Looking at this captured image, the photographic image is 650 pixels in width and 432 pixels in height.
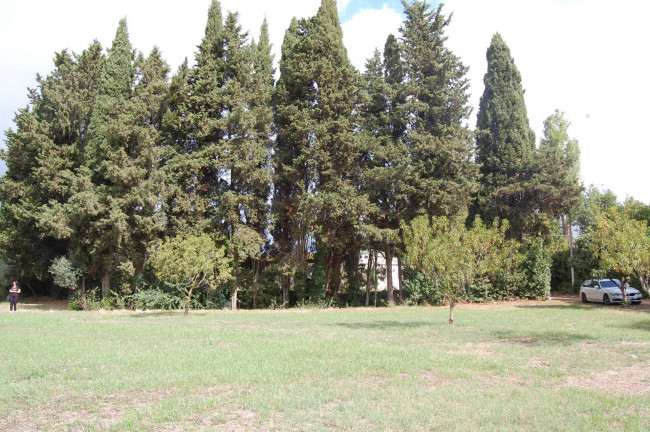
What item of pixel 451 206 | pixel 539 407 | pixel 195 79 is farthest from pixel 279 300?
pixel 539 407

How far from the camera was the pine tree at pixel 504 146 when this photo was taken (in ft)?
100

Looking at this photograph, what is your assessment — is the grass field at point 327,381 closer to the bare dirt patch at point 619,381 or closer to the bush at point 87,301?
the bare dirt patch at point 619,381

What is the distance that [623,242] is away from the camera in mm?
18969

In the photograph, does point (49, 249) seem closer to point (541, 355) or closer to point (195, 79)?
point (195, 79)

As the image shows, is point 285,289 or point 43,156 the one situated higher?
point 43,156

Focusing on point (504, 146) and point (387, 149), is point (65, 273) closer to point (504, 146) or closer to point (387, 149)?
point (387, 149)

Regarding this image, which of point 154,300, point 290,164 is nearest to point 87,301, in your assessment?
point 154,300

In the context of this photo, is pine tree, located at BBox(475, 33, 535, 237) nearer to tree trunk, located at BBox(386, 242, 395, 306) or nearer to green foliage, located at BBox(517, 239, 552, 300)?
green foliage, located at BBox(517, 239, 552, 300)

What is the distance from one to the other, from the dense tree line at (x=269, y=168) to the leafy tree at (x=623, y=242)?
4.40 m

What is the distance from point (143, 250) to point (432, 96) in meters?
20.6

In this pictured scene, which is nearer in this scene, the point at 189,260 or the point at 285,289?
the point at 189,260

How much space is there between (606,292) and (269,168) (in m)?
→ 21.8

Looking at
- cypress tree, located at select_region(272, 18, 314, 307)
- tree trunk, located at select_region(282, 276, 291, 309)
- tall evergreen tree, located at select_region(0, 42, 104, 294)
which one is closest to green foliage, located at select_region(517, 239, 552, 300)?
cypress tree, located at select_region(272, 18, 314, 307)

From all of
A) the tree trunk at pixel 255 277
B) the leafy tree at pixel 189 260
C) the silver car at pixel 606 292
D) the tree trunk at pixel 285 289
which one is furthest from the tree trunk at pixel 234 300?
the silver car at pixel 606 292
